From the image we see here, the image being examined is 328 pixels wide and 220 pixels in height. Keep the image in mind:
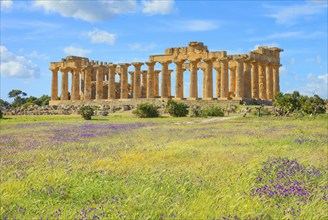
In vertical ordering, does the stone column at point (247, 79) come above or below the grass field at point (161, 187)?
above

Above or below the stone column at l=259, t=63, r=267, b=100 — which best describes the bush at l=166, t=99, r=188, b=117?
below

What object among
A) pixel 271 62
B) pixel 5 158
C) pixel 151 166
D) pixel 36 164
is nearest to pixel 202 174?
pixel 151 166

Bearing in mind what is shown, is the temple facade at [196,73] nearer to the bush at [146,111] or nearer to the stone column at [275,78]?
the stone column at [275,78]

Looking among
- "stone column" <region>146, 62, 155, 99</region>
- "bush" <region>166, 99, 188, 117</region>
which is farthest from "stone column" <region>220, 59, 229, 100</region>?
"bush" <region>166, 99, 188, 117</region>

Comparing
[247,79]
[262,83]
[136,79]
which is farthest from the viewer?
[136,79]

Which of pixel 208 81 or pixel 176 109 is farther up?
pixel 208 81

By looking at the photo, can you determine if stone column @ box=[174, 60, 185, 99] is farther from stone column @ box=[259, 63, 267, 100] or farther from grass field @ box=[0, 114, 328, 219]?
grass field @ box=[0, 114, 328, 219]

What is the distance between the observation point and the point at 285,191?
7.98 m

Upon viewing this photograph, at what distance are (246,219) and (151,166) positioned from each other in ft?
16.9

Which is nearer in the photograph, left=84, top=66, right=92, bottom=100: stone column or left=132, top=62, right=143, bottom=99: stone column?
left=132, top=62, right=143, bottom=99: stone column

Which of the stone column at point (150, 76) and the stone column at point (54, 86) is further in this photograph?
the stone column at point (54, 86)

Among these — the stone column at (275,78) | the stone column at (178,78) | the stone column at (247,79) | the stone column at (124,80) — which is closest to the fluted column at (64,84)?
the stone column at (124,80)

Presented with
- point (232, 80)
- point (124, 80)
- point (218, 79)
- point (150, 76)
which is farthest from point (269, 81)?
point (124, 80)

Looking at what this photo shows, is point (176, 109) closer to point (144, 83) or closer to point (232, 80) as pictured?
point (232, 80)
